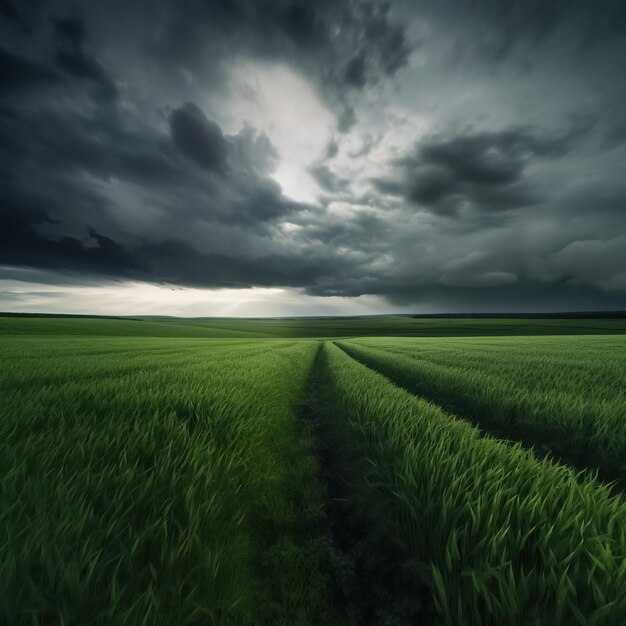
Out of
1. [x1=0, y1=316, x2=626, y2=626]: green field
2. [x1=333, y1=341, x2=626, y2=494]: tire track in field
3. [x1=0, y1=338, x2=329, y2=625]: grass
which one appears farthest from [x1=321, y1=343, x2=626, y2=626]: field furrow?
[x1=0, y1=338, x2=329, y2=625]: grass

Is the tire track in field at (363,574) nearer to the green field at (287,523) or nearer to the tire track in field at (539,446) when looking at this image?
the green field at (287,523)

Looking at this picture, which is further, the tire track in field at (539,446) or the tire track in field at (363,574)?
the tire track in field at (539,446)

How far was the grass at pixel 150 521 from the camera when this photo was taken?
4.56ft

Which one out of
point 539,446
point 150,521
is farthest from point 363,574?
point 539,446

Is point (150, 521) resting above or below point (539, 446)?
above

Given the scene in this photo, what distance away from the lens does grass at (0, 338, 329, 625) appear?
54.7 inches

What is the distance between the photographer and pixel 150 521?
197 cm

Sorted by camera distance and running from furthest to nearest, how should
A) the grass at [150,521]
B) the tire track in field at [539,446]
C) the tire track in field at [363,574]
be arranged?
the tire track in field at [539,446], the tire track in field at [363,574], the grass at [150,521]

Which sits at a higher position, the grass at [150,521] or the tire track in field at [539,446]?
the grass at [150,521]

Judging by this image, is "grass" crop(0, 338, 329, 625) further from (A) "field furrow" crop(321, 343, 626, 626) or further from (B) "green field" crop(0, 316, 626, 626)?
(A) "field furrow" crop(321, 343, 626, 626)

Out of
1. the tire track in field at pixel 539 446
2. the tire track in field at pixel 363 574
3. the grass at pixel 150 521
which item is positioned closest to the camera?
the grass at pixel 150 521

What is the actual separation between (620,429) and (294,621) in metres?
5.99

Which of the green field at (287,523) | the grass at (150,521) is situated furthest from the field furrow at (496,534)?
the grass at (150,521)

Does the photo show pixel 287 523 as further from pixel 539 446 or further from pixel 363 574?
pixel 539 446
